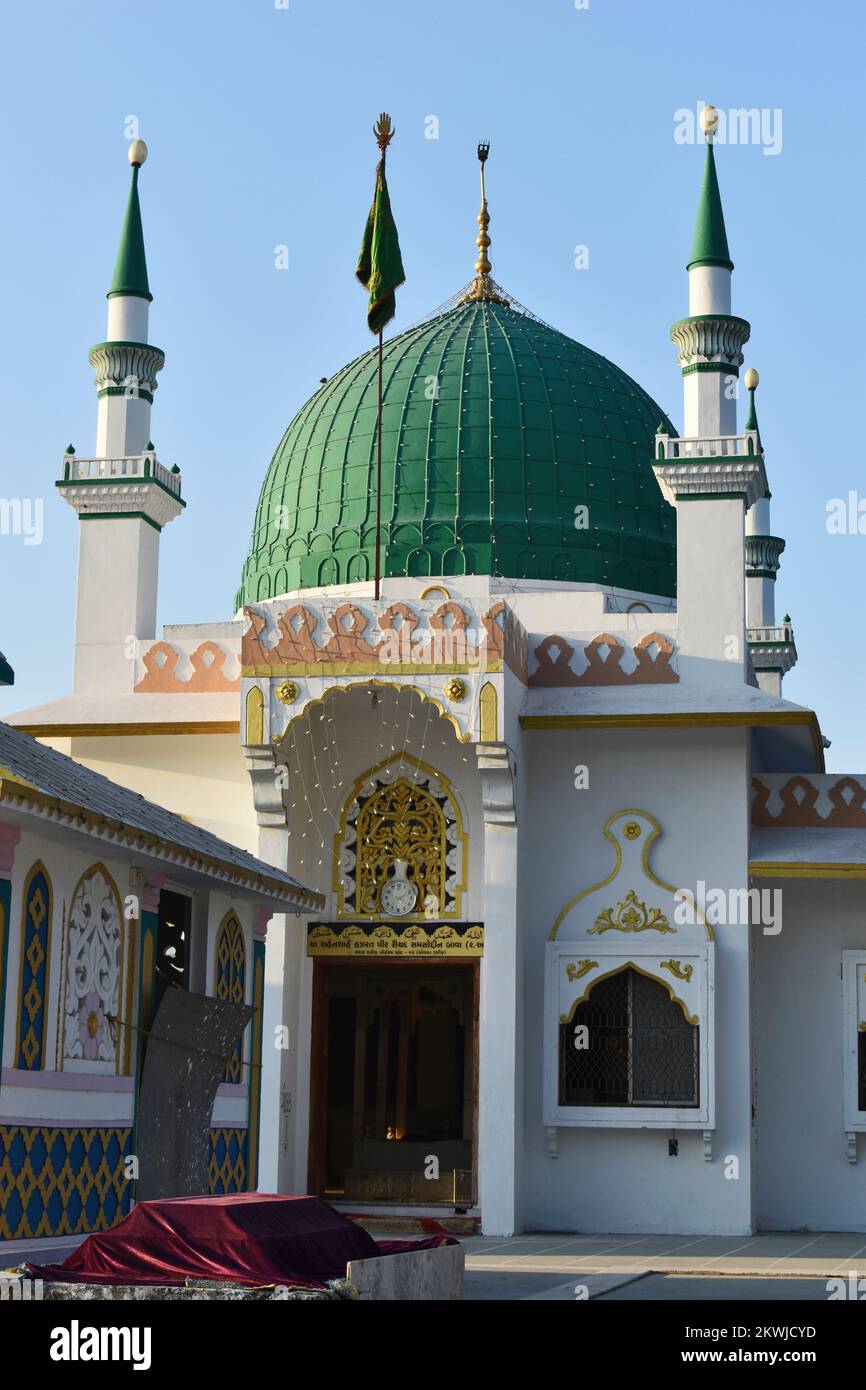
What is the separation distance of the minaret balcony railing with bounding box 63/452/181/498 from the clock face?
187 inches

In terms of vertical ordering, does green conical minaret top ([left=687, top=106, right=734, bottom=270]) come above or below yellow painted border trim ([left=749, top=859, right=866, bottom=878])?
above

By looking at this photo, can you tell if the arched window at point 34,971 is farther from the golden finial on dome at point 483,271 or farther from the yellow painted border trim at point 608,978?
the golden finial on dome at point 483,271

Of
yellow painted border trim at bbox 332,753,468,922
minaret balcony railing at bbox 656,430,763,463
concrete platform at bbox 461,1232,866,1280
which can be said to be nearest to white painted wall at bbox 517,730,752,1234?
concrete platform at bbox 461,1232,866,1280

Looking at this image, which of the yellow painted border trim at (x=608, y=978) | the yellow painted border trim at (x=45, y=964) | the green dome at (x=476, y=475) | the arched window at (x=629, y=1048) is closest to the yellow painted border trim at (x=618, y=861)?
the yellow painted border trim at (x=608, y=978)

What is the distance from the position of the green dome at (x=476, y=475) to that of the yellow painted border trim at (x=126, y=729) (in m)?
3.50

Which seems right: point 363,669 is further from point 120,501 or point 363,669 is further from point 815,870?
point 815,870

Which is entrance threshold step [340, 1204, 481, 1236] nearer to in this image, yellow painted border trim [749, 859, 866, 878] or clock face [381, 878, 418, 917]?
clock face [381, 878, 418, 917]

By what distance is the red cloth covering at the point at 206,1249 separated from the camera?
9.21 metres

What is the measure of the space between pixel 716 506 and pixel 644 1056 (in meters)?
5.32

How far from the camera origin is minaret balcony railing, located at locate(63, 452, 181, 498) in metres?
20.4

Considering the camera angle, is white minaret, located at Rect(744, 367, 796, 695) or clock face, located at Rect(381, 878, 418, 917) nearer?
clock face, located at Rect(381, 878, 418, 917)
